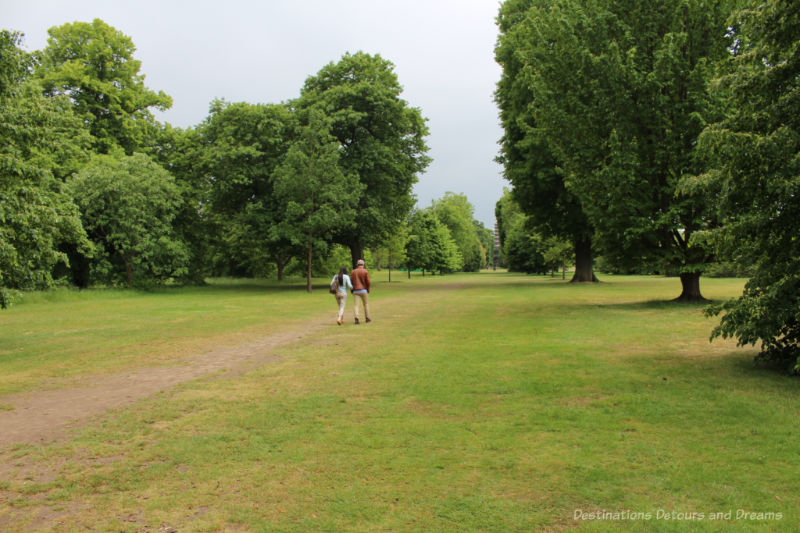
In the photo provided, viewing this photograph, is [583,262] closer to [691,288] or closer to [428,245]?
[691,288]

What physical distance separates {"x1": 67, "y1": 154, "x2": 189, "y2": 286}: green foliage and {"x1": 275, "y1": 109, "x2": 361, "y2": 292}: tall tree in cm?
778

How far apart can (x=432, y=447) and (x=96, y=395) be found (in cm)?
543

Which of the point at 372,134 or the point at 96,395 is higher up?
the point at 372,134

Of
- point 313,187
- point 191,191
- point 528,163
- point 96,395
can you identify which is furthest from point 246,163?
point 96,395

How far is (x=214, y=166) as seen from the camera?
113ft

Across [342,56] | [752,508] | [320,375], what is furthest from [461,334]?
[342,56]

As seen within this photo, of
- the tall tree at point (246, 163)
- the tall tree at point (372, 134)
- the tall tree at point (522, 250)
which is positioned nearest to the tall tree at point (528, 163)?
the tall tree at point (372, 134)

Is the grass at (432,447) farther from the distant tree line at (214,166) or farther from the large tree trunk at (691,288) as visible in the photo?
the distant tree line at (214,166)

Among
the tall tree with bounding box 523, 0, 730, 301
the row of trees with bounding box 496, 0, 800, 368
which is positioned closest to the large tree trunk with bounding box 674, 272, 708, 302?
the row of trees with bounding box 496, 0, 800, 368

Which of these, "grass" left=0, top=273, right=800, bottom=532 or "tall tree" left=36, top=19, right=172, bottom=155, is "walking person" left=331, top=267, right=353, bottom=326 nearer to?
"grass" left=0, top=273, right=800, bottom=532

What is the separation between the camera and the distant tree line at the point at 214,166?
3119 cm

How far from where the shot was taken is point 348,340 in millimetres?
12430

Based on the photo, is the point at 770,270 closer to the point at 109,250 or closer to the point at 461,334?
the point at 461,334

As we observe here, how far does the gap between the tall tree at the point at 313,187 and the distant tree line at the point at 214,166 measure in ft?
0.29
